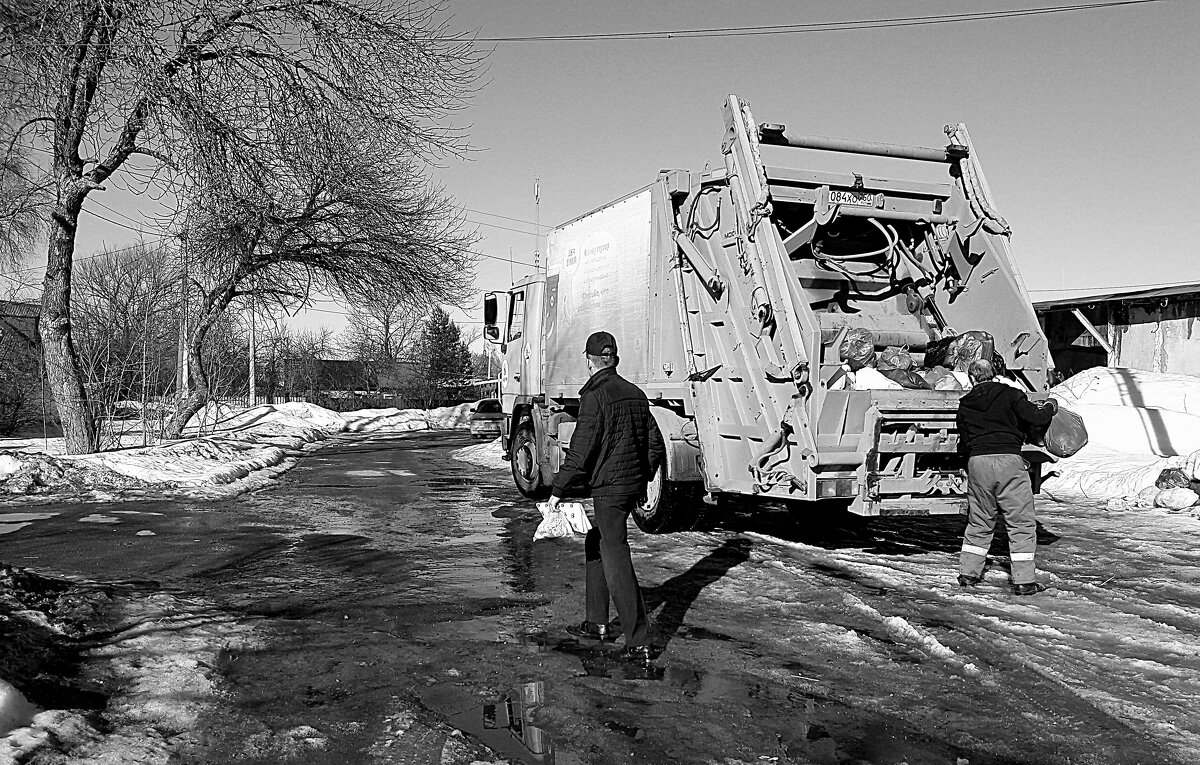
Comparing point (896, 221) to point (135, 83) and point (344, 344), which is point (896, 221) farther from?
point (344, 344)

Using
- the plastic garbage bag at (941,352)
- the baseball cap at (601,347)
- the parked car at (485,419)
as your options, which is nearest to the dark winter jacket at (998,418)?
the plastic garbage bag at (941,352)

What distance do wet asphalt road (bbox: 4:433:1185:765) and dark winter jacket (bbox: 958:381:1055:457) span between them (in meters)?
1.53

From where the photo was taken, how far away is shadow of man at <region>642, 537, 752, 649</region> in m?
5.64

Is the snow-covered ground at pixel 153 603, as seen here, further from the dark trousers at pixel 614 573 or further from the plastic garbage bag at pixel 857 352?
the plastic garbage bag at pixel 857 352

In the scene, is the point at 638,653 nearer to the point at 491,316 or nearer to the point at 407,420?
the point at 491,316

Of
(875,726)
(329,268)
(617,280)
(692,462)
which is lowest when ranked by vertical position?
(875,726)

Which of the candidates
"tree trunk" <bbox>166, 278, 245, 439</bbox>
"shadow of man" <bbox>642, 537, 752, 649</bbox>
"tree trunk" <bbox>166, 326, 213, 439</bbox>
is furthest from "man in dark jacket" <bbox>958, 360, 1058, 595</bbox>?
"tree trunk" <bbox>166, 278, 245, 439</bbox>

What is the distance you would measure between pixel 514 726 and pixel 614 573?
4.37ft

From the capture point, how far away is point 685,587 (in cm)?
668

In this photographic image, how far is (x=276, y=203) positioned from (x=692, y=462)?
48.1 feet

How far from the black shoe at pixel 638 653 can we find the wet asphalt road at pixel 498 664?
0.28 ft

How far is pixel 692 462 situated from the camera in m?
8.41

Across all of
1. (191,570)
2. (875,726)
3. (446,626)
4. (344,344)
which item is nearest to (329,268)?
(191,570)

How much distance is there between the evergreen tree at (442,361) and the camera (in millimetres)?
59844
